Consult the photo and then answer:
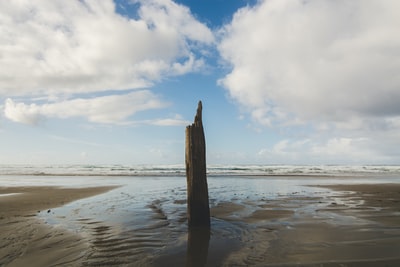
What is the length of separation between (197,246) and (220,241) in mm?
671

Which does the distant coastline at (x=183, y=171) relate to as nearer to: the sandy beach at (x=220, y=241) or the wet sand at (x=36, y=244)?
the sandy beach at (x=220, y=241)

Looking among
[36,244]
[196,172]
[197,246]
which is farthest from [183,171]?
[197,246]

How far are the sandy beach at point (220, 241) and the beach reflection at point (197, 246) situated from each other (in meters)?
0.02

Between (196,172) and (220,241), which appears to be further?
(196,172)

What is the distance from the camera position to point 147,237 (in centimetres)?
696

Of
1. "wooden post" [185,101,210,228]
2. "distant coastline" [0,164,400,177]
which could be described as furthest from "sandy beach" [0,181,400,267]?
"distant coastline" [0,164,400,177]

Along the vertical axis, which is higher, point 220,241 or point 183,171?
point 183,171

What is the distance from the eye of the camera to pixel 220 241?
6.60m

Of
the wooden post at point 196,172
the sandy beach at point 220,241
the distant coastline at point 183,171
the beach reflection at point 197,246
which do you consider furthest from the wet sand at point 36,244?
the distant coastline at point 183,171

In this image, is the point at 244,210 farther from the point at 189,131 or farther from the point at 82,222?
the point at 82,222

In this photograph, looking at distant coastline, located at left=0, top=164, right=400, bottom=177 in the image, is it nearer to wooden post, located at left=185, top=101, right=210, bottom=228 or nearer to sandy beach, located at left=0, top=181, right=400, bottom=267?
sandy beach, located at left=0, top=181, right=400, bottom=267

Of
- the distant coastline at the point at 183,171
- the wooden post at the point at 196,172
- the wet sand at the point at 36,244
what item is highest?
the distant coastline at the point at 183,171

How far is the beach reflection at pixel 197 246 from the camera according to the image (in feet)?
17.4

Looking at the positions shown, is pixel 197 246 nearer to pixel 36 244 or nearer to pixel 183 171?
pixel 36 244
